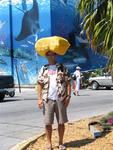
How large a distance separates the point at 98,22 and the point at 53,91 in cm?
240

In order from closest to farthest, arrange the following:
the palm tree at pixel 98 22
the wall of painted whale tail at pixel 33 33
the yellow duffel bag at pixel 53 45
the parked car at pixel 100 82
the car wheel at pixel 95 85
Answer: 1. the yellow duffel bag at pixel 53 45
2. the palm tree at pixel 98 22
3. the parked car at pixel 100 82
4. the car wheel at pixel 95 85
5. the wall of painted whale tail at pixel 33 33

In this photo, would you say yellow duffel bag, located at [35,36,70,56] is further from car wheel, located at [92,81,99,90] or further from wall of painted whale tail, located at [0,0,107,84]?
wall of painted whale tail, located at [0,0,107,84]

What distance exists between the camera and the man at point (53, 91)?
351 inches

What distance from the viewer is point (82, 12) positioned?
35.9ft

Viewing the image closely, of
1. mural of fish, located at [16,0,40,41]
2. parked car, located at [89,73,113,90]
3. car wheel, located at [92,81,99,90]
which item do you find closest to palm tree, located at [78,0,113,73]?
parked car, located at [89,73,113,90]

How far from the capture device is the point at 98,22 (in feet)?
35.0

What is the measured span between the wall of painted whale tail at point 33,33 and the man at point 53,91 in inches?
1189

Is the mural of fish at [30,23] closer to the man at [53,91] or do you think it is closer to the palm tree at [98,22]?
the palm tree at [98,22]

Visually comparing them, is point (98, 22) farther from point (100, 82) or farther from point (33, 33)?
point (33, 33)

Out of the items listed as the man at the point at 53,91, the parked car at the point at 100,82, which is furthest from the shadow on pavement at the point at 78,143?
the parked car at the point at 100,82

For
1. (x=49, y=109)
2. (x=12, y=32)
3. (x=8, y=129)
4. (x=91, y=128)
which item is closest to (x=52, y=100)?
(x=49, y=109)

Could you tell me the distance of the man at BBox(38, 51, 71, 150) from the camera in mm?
8906

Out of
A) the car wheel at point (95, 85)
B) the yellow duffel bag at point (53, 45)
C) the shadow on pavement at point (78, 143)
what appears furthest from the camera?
the car wheel at point (95, 85)

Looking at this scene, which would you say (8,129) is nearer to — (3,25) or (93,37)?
(93,37)
